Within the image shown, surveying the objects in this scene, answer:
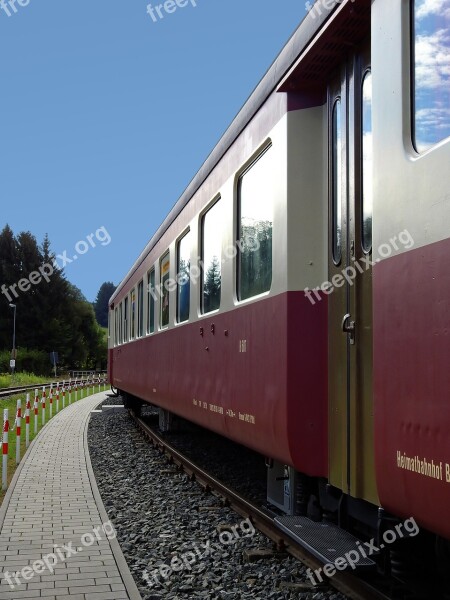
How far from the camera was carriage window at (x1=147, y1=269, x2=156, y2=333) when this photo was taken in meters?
11.8

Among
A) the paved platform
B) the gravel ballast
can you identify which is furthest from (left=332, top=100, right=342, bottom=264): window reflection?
the paved platform

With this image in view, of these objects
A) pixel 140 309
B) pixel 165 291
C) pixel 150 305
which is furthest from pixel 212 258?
pixel 140 309

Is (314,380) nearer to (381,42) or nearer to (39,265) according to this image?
(381,42)

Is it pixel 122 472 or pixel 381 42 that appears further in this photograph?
pixel 122 472

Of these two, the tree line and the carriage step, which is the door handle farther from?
the tree line

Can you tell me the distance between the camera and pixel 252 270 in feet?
18.7

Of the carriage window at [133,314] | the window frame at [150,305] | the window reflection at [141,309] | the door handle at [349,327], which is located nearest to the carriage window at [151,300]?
the window frame at [150,305]

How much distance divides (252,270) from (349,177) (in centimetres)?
164

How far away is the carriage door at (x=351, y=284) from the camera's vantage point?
393cm

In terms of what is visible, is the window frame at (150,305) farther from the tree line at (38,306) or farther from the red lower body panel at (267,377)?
the tree line at (38,306)

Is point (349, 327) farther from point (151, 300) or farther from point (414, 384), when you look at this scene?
point (151, 300)

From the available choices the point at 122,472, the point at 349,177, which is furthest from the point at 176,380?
the point at 349,177

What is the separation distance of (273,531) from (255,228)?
2.25 m

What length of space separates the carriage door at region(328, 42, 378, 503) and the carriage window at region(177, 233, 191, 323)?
13.3 ft
